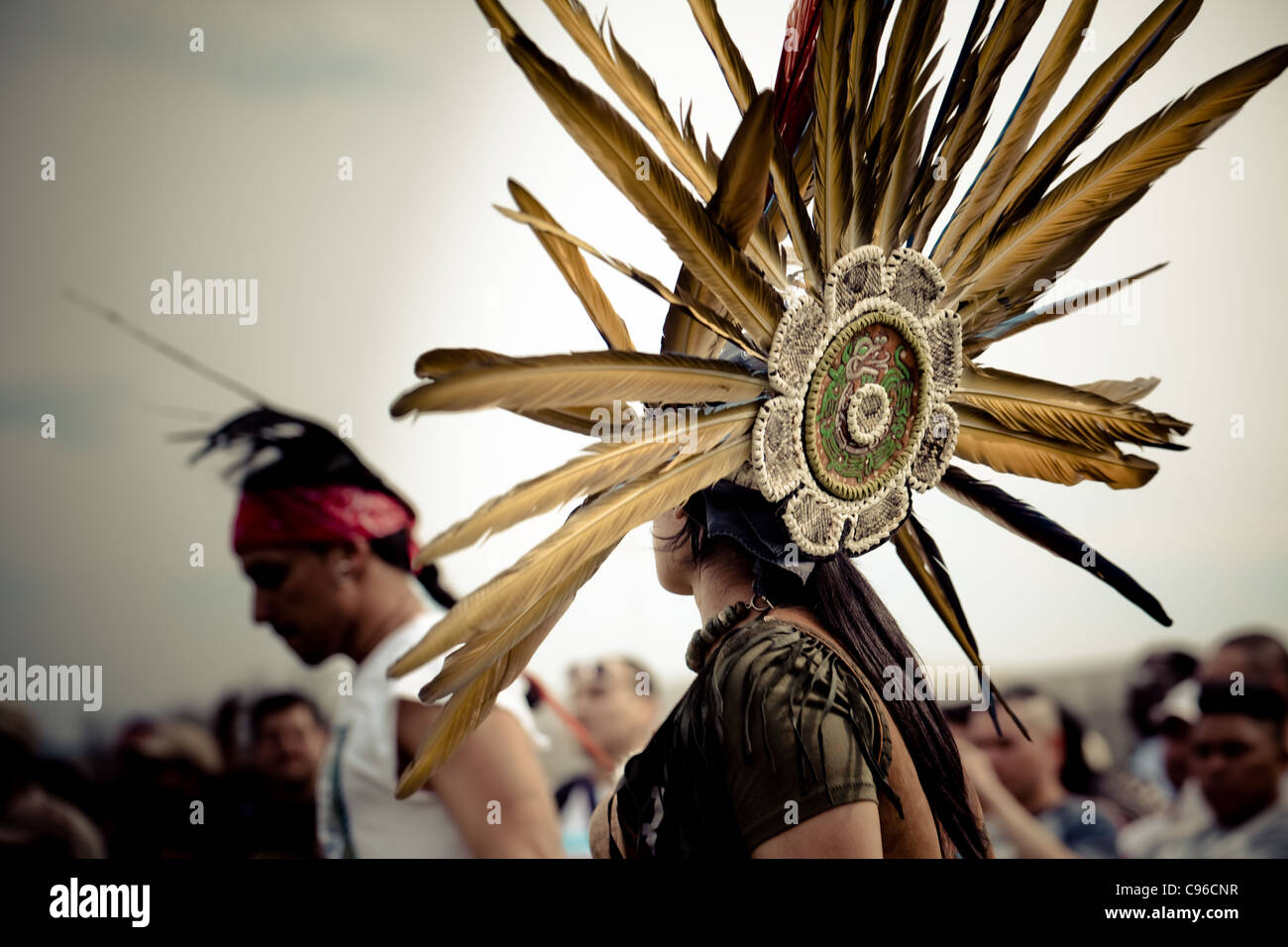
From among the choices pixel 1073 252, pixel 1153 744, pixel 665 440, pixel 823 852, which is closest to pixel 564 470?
pixel 665 440

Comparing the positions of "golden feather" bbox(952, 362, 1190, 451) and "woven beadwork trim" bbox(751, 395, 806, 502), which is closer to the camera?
"woven beadwork trim" bbox(751, 395, 806, 502)

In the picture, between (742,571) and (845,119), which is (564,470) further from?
(845,119)

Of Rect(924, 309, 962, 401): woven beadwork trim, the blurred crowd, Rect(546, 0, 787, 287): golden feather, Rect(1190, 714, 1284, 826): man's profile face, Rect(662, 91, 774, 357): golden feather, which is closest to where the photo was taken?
Rect(662, 91, 774, 357): golden feather

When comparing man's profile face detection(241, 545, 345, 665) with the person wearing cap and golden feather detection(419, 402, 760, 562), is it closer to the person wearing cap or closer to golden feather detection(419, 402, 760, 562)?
golden feather detection(419, 402, 760, 562)

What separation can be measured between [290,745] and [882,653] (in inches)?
62.9

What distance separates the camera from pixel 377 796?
1.70 metres

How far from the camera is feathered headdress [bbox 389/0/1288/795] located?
1.13 metres

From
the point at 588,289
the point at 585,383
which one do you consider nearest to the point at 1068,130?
the point at 588,289

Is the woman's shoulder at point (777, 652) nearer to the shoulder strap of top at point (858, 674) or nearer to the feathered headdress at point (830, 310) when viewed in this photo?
the shoulder strap of top at point (858, 674)

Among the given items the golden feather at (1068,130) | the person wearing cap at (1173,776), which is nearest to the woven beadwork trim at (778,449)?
the golden feather at (1068,130)

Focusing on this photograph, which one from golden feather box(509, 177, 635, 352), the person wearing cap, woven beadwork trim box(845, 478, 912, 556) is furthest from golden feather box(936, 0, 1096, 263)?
the person wearing cap

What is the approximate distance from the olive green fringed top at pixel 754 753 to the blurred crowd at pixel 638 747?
52 centimetres

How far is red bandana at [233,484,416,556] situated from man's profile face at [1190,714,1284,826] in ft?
7.81

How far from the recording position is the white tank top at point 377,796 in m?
1.68
